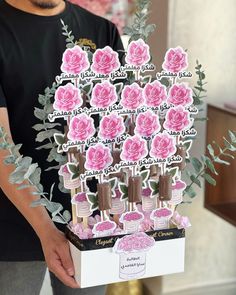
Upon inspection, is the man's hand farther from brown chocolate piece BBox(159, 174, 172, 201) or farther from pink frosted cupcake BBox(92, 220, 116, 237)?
brown chocolate piece BBox(159, 174, 172, 201)

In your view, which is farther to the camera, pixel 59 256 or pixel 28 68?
pixel 28 68

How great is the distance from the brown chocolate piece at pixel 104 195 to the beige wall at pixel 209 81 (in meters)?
1.21

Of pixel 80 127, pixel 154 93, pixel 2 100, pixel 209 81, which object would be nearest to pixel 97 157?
pixel 80 127

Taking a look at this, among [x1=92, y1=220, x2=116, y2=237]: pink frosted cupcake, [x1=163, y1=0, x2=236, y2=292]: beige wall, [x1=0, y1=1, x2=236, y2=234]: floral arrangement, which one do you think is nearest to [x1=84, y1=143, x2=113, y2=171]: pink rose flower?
[x1=0, y1=1, x2=236, y2=234]: floral arrangement

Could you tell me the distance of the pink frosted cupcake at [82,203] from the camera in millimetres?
1056

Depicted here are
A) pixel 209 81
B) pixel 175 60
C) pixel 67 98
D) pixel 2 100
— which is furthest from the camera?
pixel 209 81

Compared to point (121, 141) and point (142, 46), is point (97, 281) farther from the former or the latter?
point (142, 46)

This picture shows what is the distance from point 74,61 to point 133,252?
37cm

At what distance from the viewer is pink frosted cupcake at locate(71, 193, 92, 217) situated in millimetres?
1056

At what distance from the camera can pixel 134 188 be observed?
1050mm

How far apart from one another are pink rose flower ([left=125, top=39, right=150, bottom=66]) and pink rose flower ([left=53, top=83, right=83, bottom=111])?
139 millimetres

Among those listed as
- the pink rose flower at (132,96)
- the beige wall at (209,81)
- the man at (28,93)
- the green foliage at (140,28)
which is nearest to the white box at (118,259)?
the man at (28,93)

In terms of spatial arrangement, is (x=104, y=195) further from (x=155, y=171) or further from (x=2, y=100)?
(x=2, y=100)

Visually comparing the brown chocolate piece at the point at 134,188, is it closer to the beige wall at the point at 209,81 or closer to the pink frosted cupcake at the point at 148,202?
Answer: the pink frosted cupcake at the point at 148,202
